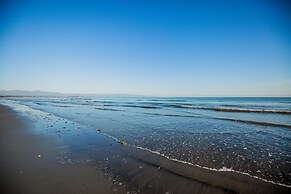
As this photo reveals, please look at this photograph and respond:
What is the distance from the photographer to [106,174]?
5.22 m

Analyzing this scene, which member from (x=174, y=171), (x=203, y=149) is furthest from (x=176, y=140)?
(x=174, y=171)

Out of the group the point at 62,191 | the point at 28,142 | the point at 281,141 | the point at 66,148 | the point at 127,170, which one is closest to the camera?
the point at 62,191

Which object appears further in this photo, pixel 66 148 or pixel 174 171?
pixel 66 148

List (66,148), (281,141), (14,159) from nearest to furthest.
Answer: (14,159) < (66,148) < (281,141)

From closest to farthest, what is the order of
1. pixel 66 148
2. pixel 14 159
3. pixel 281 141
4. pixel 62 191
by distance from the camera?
pixel 62 191 → pixel 14 159 → pixel 66 148 → pixel 281 141

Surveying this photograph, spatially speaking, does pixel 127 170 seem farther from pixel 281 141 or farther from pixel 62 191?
pixel 281 141

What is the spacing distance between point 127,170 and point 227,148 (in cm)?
560

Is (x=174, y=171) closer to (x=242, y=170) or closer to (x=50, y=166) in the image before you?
(x=242, y=170)

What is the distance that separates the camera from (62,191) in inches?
167

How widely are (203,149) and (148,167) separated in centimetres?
361

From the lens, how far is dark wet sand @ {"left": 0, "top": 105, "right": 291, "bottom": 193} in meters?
4.43

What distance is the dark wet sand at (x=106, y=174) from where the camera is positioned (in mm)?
4426

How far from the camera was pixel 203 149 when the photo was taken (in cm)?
803

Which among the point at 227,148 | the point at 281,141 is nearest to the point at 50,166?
the point at 227,148
